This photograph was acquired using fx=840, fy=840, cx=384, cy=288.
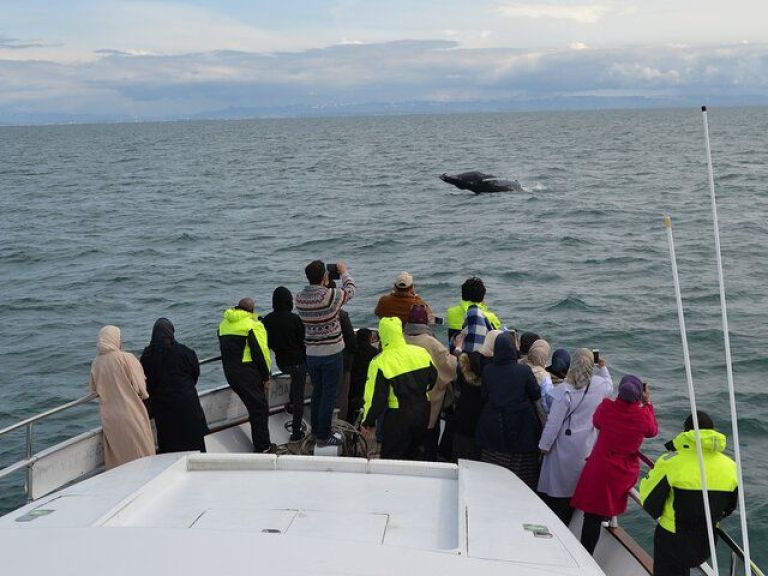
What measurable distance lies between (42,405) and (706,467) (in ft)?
43.7

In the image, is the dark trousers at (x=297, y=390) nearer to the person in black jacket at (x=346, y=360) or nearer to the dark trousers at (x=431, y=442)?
the person in black jacket at (x=346, y=360)

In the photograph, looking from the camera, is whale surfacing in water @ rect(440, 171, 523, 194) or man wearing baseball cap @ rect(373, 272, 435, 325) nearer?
man wearing baseball cap @ rect(373, 272, 435, 325)

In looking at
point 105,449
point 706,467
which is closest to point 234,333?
point 105,449

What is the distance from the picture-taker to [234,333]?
786 cm

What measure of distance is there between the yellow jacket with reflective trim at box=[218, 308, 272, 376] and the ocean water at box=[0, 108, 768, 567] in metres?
5.13

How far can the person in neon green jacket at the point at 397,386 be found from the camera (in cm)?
665

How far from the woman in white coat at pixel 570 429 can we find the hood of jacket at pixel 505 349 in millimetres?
430

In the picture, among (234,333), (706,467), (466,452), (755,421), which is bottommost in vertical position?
(755,421)

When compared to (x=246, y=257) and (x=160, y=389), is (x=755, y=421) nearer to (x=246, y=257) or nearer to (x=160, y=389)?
(x=160, y=389)

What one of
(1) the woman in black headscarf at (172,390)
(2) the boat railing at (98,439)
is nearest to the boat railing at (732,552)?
(2) the boat railing at (98,439)

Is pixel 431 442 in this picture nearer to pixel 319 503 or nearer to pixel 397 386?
pixel 397 386

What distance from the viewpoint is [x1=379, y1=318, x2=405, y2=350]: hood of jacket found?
21.7 ft

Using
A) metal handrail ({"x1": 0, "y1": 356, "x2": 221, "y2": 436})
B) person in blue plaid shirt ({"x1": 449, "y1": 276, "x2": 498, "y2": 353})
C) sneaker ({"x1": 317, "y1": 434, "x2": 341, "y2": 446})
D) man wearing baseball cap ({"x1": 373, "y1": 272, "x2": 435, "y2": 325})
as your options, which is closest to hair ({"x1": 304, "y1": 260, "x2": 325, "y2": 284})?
man wearing baseball cap ({"x1": 373, "y1": 272, "x2": 435, "y2": 325})

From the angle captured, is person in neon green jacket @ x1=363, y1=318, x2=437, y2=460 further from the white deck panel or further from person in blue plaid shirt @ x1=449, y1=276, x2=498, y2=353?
the white deck panel
